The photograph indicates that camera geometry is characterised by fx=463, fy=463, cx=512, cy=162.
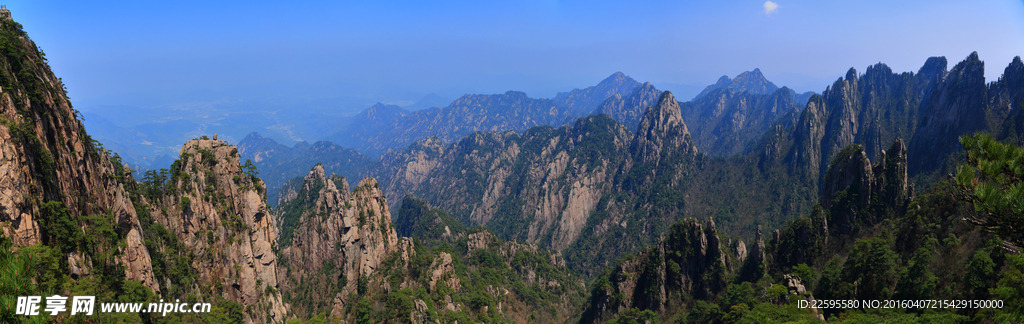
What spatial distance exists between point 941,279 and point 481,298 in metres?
74.7

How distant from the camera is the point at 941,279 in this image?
182ft

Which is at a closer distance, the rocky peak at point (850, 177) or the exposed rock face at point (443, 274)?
the rocky peak at point (850, 177)

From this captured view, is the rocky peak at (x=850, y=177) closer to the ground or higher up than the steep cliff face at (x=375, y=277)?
higher up

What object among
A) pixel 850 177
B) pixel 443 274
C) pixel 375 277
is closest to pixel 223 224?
pixel 375 277

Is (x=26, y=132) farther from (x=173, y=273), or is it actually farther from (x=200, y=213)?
(x=200, y=213)

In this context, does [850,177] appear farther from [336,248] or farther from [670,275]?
[336,248]

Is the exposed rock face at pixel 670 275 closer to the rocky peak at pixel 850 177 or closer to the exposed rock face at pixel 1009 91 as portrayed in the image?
the rocky peak at pixel 850 177

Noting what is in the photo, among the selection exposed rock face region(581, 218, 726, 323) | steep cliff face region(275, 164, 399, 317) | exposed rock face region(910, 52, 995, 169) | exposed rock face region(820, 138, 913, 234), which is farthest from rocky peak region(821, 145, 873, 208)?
steep cliff face region(275, 164, 399, 317)

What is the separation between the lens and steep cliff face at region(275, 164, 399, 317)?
302 feet

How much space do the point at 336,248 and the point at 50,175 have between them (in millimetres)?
71945

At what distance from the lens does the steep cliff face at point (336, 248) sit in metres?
91.9

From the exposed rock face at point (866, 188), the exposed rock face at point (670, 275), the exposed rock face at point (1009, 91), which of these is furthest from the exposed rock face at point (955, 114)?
the exposed rock face at point (670, 275)

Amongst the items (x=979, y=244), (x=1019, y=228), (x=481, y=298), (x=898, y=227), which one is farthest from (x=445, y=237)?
(x=1019, y=228)

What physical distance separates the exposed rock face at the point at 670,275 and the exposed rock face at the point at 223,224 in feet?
237
